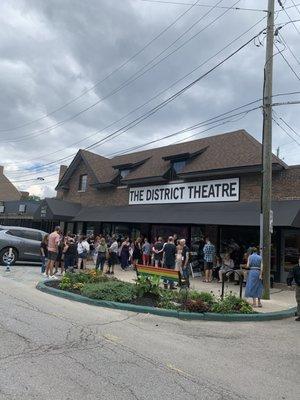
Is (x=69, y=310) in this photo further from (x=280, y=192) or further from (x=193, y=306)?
(x=280, y=192)

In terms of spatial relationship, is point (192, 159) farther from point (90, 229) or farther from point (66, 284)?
point (66, 284)

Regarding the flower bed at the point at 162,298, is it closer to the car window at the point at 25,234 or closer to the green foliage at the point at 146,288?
the green foliage at the point at 146,288

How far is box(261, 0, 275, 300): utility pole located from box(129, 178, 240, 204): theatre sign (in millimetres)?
5647

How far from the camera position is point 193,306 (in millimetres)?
10062

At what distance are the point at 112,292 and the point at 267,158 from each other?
6.39 metres

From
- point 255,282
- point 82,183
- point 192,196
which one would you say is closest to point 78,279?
point 255,282

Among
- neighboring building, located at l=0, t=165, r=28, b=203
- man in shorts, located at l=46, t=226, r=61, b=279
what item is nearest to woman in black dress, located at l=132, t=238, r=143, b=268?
man in shorts, located at l=46, t=226, r=61, b=279

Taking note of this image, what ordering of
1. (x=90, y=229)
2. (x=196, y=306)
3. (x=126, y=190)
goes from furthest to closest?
(x=90, y=229)
(x=126, y=190)
(x=196, y=306)

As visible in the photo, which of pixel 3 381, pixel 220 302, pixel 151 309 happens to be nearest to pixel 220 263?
pixel 220 302

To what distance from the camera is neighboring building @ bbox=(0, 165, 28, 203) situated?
2332 inches

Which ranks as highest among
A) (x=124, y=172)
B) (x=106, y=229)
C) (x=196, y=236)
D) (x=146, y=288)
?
(x=124, y=172)

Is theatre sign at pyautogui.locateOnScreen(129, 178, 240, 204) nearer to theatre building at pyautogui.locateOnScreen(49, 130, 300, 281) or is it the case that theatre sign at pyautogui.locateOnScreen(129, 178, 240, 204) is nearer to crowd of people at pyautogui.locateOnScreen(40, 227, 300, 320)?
theatre building at pyautogui.locateOnScreen(49, 130, 300, 281)

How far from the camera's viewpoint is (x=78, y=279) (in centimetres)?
1288

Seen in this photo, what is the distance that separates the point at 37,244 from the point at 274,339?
1343 cm
